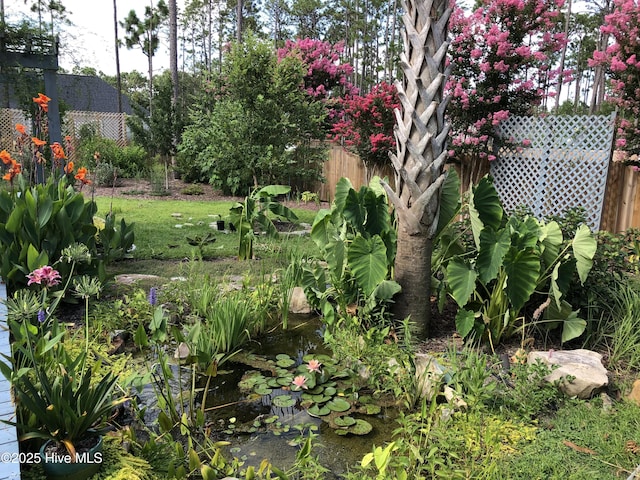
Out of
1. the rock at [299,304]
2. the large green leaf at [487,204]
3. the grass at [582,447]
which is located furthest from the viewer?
the rock at [299,304]

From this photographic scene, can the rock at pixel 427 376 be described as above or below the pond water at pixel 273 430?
above

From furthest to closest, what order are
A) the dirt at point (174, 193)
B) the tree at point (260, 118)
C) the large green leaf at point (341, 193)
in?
the dirt at point (174, 193) → the tree at point (260, 118) → the large green leaf at point (341, 193)

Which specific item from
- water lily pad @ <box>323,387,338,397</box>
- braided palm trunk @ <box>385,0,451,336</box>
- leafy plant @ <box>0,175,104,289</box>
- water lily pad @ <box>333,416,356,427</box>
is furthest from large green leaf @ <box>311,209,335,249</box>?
leafy plant @ <box>0,175,104,289</box>

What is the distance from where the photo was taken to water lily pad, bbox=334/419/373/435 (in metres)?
2.37

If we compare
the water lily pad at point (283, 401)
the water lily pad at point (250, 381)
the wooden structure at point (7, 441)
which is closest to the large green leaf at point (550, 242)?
the water lily pad at point (283, 401)

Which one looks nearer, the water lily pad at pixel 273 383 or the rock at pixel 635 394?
the rock at pixel 635 394

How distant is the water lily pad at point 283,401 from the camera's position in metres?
2.62

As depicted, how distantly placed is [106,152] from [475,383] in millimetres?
12985

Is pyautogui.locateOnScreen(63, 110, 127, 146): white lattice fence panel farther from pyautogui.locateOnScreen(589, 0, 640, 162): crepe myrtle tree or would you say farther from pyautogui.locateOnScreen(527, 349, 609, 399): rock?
pyautogui.locateOnScreen(527, 349, 609, 399): rock

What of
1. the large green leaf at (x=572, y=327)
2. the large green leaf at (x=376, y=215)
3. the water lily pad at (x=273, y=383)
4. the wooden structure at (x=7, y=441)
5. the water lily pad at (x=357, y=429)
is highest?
the large green leaf at (x=376, y=215)

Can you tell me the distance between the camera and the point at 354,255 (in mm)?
3068

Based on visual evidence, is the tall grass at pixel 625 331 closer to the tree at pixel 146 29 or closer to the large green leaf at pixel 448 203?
the large green leaf at pixel 448 203

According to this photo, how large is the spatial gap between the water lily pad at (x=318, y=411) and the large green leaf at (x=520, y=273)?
130cm

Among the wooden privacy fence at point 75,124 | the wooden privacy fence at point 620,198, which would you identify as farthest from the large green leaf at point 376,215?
the wooden privacy fence at point 75,124
